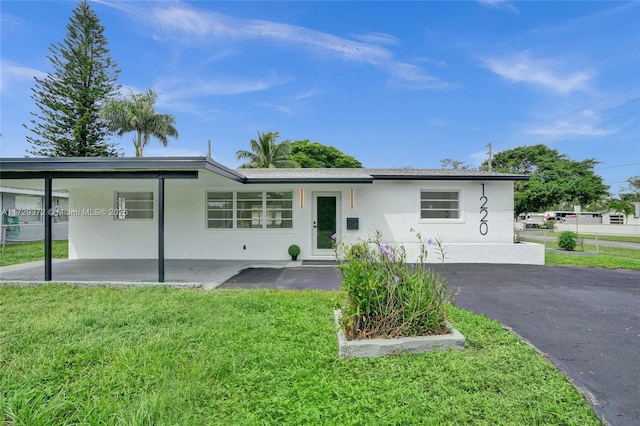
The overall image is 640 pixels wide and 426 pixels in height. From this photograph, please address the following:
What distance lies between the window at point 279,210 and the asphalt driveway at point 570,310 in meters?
2.00

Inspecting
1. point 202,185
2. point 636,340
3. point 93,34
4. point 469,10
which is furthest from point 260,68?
point 93,34

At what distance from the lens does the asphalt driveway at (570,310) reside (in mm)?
2715

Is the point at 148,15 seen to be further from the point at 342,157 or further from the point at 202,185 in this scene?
the point at 342,157

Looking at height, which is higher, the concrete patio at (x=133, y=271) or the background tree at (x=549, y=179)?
the background tree at (x=549, y=179)

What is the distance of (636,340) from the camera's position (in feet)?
12.0

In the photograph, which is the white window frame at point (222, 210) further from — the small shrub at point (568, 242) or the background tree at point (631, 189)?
the background tree at point (631, 189)

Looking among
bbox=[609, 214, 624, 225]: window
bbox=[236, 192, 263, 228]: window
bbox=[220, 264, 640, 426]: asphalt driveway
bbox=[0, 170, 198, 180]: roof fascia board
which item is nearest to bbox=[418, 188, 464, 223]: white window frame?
Result: bbox=[220, 264, 640, 426]: asphalt driveway

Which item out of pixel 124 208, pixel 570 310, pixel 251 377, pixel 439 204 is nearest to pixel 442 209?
pixel 439 204

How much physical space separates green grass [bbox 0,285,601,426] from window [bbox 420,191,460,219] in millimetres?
5848

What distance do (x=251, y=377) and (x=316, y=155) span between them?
117 ft

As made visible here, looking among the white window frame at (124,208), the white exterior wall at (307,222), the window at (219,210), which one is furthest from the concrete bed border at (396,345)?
the white window frame at (124,208)

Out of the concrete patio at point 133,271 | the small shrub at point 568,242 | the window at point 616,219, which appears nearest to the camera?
the concrete patio at point 133,271

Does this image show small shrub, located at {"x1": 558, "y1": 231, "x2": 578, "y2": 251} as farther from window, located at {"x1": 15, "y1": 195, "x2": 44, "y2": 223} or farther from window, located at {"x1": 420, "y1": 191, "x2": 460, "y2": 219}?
window, located at {"x1": 15, "y1": 195, "x2": 44, "y2": 223}

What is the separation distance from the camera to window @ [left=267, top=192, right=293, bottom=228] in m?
9.88
